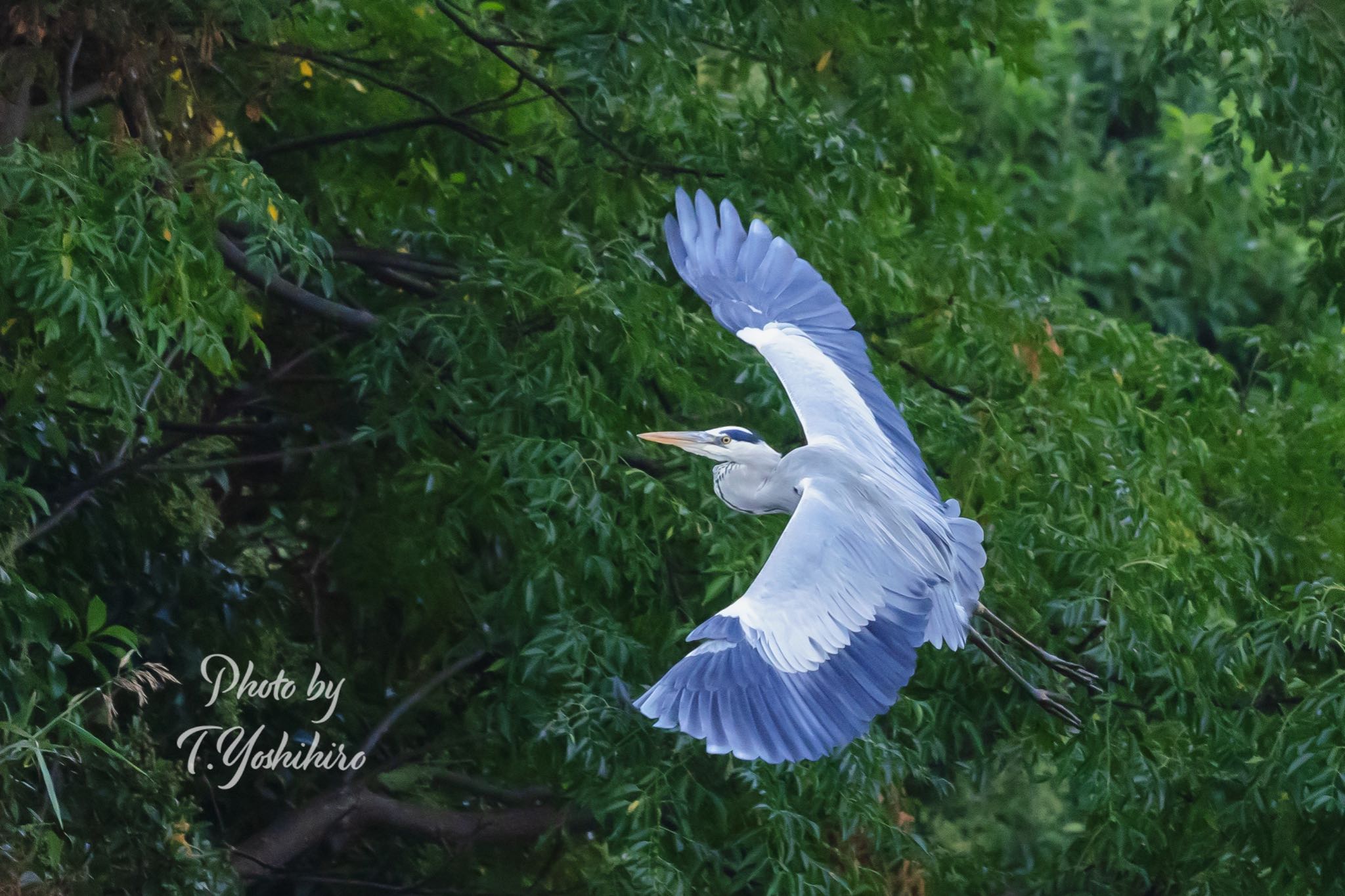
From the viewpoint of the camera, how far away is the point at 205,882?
4.99 meters

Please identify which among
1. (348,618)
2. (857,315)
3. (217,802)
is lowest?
(217,802)

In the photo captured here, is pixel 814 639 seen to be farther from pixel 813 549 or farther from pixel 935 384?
pixel 935 384

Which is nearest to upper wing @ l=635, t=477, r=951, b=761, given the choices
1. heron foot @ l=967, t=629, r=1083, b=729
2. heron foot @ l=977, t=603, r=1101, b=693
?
heron foot @ l=977, t=603, r=1101, b=693

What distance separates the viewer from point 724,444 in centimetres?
421

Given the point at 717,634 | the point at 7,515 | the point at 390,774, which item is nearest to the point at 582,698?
the point at 717,634

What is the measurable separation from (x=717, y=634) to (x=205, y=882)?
2234 mm

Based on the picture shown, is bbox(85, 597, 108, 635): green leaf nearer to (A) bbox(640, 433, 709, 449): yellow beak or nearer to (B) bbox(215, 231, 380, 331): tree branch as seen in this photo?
(B) bbox(215, 231, 380, 331): tree branch

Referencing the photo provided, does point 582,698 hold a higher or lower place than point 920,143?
lower

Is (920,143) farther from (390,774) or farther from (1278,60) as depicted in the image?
(390,774)

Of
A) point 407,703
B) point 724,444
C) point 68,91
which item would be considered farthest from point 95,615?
point 407,703

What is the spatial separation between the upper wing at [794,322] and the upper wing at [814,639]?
37 cm

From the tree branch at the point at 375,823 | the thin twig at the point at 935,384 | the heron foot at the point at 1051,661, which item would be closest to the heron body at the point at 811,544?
the heron foot at the point at 1051,661

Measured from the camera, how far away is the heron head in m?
4.11

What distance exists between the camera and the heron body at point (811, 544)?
11.5 feet
